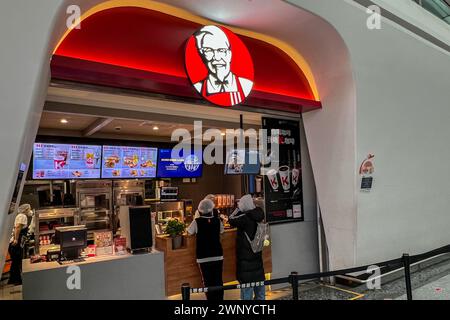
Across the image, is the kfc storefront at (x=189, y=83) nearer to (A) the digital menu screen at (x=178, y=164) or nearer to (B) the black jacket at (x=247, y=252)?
(B) the black jacket at (x=247, y=252)

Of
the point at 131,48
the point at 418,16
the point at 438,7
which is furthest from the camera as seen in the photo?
the point at 438,7

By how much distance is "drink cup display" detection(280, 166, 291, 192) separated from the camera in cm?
551

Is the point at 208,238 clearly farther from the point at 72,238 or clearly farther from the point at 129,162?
the point at 129,162

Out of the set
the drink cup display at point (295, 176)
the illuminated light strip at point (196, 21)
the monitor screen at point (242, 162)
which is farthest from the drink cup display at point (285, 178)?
the illuminated light strip at point (196, 21)

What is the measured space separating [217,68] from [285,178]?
2339mm

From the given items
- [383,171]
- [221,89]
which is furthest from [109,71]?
[383,171]

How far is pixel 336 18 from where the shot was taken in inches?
181

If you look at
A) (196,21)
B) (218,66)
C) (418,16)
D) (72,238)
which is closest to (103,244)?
(72,238)

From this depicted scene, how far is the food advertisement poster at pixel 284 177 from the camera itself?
5375mm

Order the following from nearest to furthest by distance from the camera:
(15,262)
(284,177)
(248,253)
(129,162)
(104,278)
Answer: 1. (104,278)
2. (248,253)
3. (284,177)
4. (15,262)
5. (129,162)

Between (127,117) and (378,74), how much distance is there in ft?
13.2

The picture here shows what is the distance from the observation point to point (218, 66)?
4.05 meters
